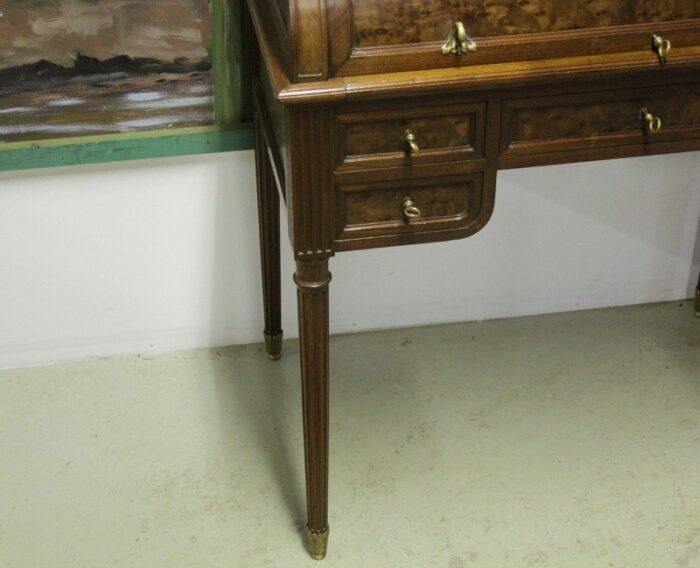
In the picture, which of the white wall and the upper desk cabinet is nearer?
the upper desk cabinet

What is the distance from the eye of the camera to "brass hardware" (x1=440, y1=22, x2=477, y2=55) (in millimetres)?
1363

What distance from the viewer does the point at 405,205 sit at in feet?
4.88

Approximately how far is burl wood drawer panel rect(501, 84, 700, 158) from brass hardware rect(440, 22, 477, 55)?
0.12m

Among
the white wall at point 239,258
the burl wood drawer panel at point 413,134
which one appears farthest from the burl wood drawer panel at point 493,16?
the white wall at point 239,258

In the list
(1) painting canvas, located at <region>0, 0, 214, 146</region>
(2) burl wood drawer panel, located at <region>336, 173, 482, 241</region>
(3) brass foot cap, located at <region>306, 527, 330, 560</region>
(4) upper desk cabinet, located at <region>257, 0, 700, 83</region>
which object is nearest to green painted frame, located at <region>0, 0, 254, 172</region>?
(1) painting canvas, located at <region>0, 0, 214, 146</region>

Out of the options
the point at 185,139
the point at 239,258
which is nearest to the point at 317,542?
the point at 239,258

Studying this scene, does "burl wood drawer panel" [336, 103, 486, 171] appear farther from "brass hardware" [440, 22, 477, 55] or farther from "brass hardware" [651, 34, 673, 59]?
"brass hardware" [651, 34, 673, 59]

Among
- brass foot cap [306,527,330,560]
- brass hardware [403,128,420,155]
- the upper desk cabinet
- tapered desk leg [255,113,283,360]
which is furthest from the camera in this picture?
tapered desk leg [255,113,283,360]

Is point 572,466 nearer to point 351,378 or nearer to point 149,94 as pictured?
point 351,378

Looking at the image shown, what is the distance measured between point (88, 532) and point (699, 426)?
1.20 metres

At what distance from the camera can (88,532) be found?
1.82 m

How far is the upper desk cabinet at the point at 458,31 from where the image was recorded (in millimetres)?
1327

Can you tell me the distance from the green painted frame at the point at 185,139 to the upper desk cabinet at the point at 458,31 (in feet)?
1.70

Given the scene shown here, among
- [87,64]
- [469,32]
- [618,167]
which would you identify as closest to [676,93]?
[469,32]
